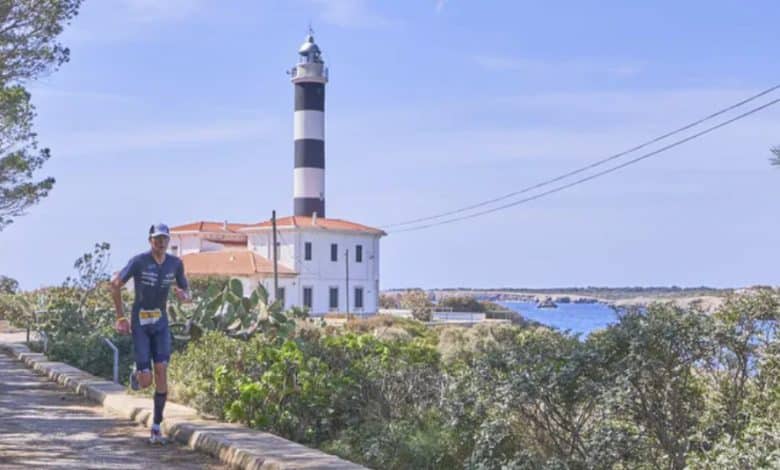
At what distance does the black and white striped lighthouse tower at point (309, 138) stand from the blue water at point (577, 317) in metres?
16.1

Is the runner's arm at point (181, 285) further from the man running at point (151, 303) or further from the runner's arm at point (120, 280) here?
the runner's arm at point (120, 280)

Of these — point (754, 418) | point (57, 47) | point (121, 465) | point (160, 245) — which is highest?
point (57, 47)

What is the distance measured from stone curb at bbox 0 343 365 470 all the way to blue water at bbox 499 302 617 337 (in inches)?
86.9

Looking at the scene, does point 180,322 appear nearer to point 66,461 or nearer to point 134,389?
point 134,389

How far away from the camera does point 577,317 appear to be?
240 feet

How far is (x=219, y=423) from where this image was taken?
924 cm

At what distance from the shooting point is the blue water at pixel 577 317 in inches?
315

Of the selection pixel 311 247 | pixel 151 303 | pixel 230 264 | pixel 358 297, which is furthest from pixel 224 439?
pixel 358 297

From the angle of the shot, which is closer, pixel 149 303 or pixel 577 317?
pixel 149 303

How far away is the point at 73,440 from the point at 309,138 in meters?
55.4

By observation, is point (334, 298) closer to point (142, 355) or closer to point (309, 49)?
point (309, 49)

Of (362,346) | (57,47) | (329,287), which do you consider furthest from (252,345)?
(329,287)

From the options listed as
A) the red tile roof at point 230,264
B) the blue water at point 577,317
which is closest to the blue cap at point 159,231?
the blue water at point 577,317

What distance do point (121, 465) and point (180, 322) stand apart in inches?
320
